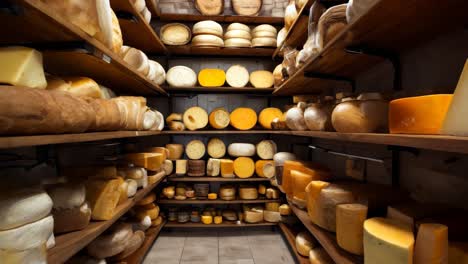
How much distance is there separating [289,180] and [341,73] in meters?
0.91

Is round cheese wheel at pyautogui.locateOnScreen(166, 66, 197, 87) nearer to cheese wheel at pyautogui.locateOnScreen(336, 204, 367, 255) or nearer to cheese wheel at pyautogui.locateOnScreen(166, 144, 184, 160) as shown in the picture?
cheese wheel at pyautogui.locateOnScreen(166, 144, 184, 160)

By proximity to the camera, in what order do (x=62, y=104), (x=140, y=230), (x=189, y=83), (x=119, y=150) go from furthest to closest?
(x=189, y=83)
(x=119, y=150)
(x=140, y=230)
(x=62, y=104)

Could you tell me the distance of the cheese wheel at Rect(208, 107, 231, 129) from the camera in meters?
3.19

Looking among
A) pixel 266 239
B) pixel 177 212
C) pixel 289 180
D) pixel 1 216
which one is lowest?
pixel 266 239

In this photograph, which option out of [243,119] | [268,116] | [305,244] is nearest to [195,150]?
[243,119]

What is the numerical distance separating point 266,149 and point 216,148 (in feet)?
1.98

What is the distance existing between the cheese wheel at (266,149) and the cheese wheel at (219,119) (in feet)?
1.58

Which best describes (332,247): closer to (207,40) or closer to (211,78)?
(211,78)

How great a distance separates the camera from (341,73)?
79.5 inches

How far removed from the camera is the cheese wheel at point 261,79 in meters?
3.27

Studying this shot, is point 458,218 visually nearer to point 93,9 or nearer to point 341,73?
point 341,73

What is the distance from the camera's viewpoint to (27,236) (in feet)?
3.08

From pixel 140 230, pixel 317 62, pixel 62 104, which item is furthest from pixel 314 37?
pixel 140 230

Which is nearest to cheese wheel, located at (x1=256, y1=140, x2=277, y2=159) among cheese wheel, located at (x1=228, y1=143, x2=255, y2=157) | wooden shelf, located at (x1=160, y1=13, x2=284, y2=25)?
cheese wheel, located at (x1=228, y1=143, x2=255, y2=157)
